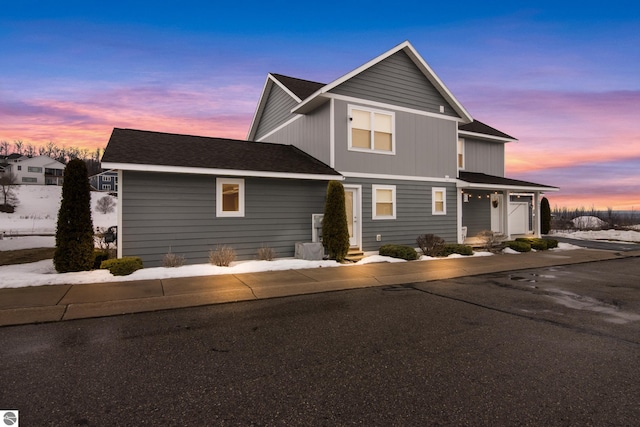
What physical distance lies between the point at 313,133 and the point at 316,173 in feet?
9.75

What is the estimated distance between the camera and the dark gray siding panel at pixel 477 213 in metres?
17.7

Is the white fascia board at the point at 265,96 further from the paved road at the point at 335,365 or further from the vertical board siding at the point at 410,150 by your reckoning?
the paved road at the point at 335,365

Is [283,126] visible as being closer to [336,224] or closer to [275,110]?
[275,110]

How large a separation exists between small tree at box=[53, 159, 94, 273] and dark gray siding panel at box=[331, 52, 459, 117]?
896cm

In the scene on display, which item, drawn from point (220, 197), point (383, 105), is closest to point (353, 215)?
point (383, 105)

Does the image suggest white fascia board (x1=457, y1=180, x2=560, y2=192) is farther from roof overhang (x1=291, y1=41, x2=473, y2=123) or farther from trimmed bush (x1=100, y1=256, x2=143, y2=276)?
trimmed bush (x1=100, y1=256, x2=143, y2=276)

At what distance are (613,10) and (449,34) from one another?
299 inches

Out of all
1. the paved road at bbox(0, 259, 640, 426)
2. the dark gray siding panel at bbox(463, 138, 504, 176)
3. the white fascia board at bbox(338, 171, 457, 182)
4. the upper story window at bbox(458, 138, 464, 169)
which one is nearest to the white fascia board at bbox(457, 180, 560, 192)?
the white fascia board at bbox(338, 171, 457, 182)

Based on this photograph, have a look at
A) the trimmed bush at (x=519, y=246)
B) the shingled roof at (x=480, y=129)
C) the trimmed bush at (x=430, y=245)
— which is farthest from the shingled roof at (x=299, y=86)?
the trimmed bush at (x=519, y=246)

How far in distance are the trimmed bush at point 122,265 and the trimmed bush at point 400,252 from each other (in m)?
8.40

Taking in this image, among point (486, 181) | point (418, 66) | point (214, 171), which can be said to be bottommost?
point (214, 171)

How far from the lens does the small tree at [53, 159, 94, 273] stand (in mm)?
8703

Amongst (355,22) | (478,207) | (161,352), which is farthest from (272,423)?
(355,22)

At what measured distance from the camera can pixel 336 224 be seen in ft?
38.0
